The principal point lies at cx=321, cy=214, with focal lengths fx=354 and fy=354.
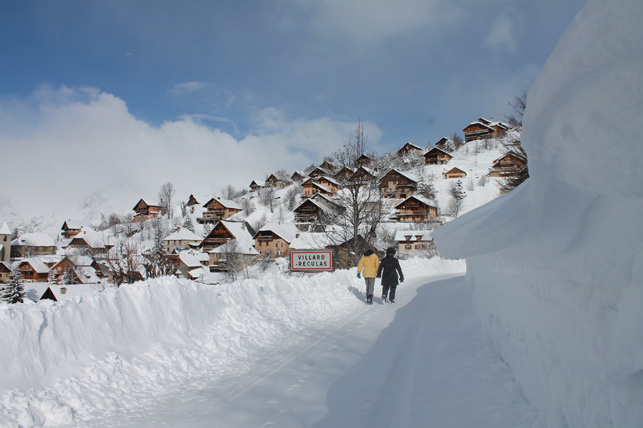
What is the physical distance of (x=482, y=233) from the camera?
6.44 feet

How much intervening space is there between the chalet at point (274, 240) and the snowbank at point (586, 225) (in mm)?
57152

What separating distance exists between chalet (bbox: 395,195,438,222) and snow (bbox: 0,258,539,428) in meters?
60.8

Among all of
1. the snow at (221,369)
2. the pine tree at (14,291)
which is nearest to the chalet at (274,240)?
the pine tree at (14,291)

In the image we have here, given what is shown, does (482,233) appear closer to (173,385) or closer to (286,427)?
(286,427)

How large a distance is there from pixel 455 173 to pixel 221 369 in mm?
89503

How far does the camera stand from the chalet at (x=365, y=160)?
58.7 ft

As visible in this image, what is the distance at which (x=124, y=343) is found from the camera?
4844mm

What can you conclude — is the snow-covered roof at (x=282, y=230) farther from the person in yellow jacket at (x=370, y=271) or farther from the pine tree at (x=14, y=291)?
the person in yellow jacket at (x=370, y=271)

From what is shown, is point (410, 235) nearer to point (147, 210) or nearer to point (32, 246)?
point (32, 246)

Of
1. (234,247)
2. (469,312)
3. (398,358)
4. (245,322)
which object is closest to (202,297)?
(245,322)

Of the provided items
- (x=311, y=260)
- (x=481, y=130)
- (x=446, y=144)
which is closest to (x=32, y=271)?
(x=311, y=260)

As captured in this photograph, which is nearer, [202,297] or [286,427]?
[286,427]

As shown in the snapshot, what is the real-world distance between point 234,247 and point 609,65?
54.0m

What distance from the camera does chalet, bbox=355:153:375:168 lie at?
58.7ft
